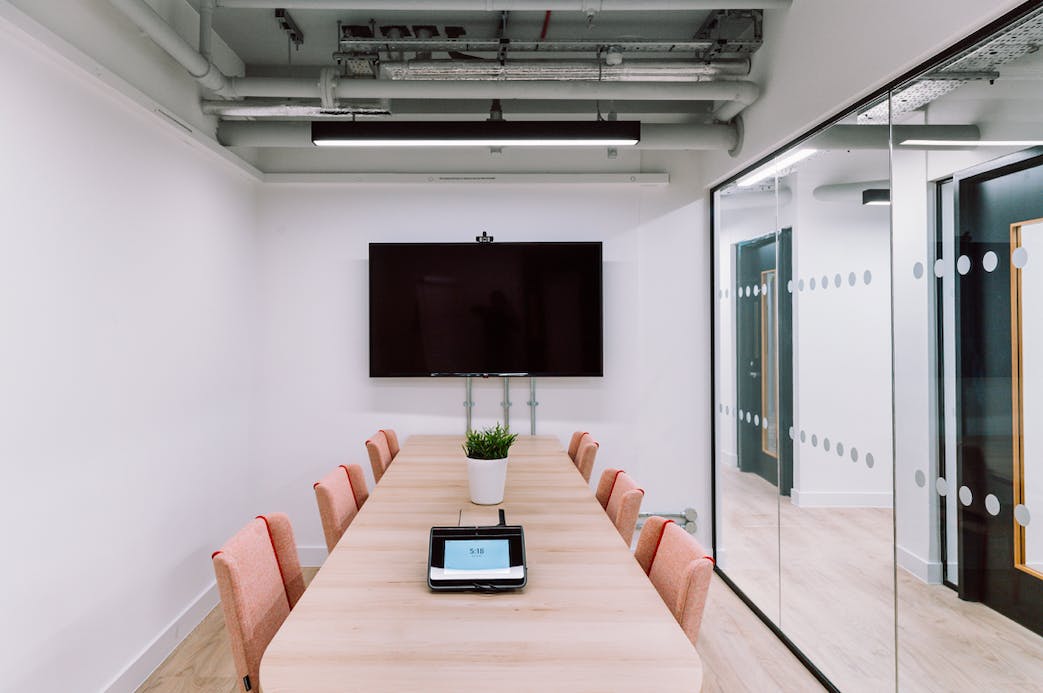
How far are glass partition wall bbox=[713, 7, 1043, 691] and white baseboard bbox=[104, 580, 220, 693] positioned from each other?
3.39 m

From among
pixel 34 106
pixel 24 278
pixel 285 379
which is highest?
pixel 34 106

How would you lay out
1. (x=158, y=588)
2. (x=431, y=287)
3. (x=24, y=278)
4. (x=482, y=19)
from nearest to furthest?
(x=24, y=278) → (x=158, y=588) → (x=482, y=19) → (x=431, y=287)

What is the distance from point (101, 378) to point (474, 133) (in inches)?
87.2

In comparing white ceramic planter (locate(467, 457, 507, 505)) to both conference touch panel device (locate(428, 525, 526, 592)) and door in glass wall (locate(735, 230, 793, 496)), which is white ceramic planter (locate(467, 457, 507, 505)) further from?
door in glass wall (locate(735, 230, 793, 496))

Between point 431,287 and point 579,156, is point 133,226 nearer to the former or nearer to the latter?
point 431,287

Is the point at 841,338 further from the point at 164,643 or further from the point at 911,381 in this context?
the point at 164,643

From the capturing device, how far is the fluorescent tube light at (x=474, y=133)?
10.8ft

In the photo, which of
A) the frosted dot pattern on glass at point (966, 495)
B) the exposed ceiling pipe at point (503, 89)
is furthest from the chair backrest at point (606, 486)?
the exposed ceiling pipe at point (503, 89)

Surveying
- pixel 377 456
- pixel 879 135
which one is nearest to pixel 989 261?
pixel 879 135

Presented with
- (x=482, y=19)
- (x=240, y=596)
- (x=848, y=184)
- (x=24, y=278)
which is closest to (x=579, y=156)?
(x=482, y=19)

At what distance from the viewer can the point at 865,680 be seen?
2.63m

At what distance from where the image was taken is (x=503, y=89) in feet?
10.8

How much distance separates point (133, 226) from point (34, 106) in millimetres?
736

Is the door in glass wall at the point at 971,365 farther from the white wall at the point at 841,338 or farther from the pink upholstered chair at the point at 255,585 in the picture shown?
the pink upholstered chair at the point at 255,585
